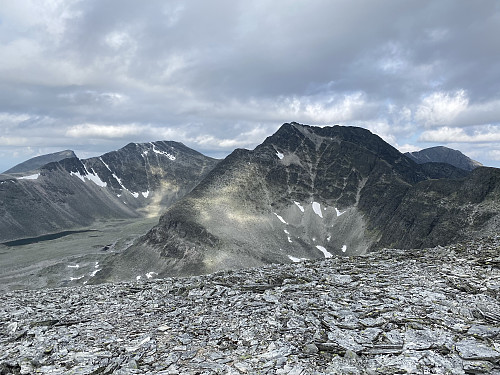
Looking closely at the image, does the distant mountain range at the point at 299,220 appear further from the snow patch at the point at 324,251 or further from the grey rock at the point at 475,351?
the grey rock at the point at 475,351

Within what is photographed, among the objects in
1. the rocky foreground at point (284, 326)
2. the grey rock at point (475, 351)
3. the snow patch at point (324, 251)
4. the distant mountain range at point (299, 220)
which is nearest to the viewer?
the grey rock at point (475, 351)

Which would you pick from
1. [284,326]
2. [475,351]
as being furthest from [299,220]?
[475,351]

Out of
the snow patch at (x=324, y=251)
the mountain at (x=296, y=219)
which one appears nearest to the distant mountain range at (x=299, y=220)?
the mountain at (x=296, y=219)

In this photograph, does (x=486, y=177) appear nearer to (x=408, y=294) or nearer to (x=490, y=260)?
(x=490, y=260)

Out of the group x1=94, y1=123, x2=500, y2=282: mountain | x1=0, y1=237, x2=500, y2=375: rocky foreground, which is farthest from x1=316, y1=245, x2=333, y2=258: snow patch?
x1=0, y1=237, x2=500, y2=375: rocky foreground

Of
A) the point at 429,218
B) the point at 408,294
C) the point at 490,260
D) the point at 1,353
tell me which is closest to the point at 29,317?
the point at 1,353

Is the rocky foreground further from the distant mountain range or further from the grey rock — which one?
the distant mountain range
